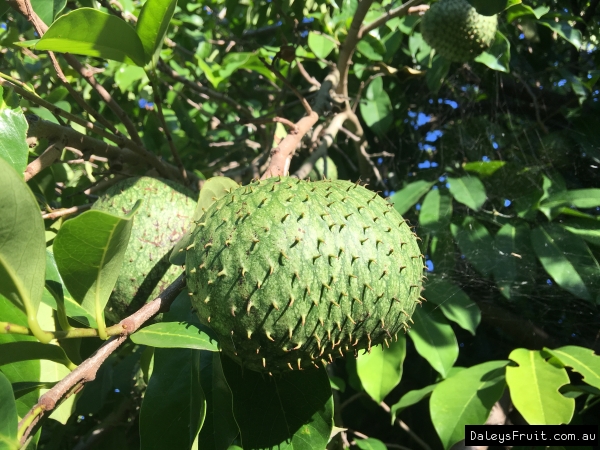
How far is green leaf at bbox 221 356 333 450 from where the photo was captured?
1.32 metres

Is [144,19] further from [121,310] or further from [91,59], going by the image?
[91,59]

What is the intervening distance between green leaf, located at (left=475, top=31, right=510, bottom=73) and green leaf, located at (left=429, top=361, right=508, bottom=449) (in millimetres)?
1596

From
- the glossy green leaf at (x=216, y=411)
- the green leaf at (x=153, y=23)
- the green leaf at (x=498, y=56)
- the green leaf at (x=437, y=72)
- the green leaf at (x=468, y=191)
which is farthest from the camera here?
the green leaf at (x=437, y=72)

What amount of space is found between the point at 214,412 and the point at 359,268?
1.80 ft

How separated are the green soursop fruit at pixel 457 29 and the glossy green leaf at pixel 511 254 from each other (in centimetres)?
97

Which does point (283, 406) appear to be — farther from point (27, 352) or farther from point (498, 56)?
point (498, 56)

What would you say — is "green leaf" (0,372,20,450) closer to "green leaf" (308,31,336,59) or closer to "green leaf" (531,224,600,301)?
"green leaf" (531,224,600,301)

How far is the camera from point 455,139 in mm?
3320

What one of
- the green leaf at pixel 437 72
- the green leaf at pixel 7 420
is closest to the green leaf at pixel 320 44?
the green leaf at pixel 437 72

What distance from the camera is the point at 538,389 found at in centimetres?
173

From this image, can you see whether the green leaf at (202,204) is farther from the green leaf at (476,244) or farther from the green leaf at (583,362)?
the green leaf at (583,362)

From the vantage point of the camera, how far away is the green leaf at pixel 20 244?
2.70 feet

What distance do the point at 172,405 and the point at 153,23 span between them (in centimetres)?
106

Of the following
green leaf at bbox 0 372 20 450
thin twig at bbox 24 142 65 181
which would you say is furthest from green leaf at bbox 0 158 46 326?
thin twig at bbox 24 142 65 181
